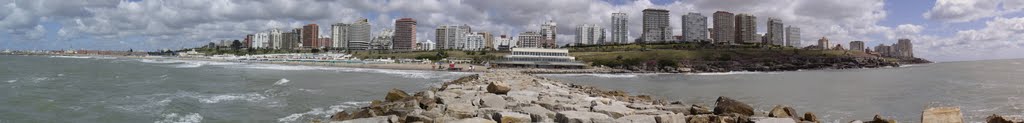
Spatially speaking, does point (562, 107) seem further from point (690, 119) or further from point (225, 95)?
point (225, 95)

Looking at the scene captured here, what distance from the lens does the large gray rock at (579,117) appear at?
14.1 meters

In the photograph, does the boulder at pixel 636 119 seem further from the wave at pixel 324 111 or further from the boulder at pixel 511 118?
the wave at pixel 324 111

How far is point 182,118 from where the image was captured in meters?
21.8

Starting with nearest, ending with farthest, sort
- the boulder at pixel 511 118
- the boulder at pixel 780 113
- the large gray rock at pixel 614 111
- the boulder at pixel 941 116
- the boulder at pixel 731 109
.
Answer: the boulder at pixel 941 116 → the boulder at pixel 511 118 → the large gray rock at pixel 614 111 → the boulder at pixel 780 113 → the boulder at pixel 731 109

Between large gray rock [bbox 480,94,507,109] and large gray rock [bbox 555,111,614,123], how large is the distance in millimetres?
4067

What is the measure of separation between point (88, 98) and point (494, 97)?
19620 mm

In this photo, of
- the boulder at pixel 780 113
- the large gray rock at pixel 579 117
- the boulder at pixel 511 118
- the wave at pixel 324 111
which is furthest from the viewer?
the wave at pixel 324 111

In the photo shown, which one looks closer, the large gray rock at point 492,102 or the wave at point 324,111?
the large gray rock at point 492,102

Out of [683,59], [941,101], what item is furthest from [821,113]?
[683,59]

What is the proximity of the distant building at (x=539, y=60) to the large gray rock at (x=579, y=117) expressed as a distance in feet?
311

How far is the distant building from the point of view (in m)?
111

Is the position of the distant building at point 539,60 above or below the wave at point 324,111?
above

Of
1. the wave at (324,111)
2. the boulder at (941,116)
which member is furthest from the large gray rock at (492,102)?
the boulder at (941,116)

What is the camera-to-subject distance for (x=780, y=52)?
164m
